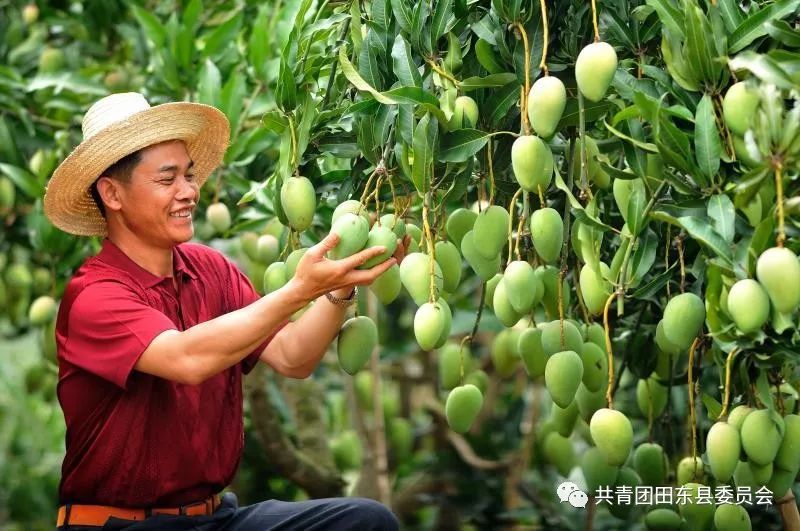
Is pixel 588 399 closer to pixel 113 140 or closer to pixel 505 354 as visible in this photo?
pixel 505 354

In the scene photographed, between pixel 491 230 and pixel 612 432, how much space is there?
12.0 inches

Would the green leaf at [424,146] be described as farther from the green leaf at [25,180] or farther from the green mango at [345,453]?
the green mango at [345,453]

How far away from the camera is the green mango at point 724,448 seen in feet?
5.04

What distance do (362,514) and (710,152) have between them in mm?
756

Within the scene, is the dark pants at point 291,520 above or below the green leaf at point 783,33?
below

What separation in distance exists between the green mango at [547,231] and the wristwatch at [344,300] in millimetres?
343

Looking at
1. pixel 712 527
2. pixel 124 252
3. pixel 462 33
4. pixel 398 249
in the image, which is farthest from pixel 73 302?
pixel 712 527

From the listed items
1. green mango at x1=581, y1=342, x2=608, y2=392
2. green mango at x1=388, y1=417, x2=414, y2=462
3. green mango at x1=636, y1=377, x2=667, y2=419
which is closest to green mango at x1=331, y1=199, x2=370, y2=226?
green mango at x1=581, y1=342, x2=608, y2=392

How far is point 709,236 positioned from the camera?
1.36 metres

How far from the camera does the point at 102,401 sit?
1803 millimetres

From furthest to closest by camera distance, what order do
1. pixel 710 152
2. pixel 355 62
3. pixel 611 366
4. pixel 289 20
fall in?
pixel 289 20 < pixel 355 62 < pixel 611 366 < pixel 710 152

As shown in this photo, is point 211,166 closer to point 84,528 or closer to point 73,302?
point 73,302

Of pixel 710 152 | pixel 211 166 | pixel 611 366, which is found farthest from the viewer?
pixel 211 166

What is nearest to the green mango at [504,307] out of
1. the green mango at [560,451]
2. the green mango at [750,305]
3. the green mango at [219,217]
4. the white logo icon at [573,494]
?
the green mango at [750,305]
